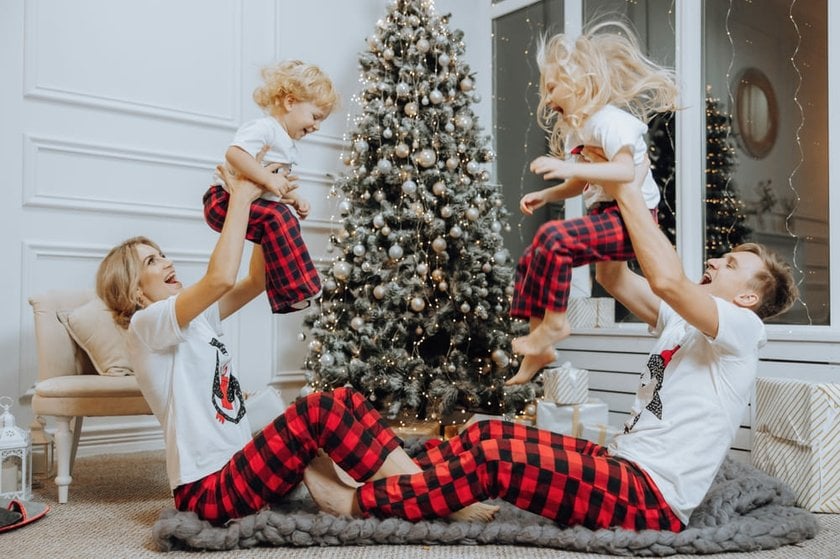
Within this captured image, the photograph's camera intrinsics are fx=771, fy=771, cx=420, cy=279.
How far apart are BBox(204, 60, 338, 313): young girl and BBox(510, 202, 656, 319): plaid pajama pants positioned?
58 centimetres

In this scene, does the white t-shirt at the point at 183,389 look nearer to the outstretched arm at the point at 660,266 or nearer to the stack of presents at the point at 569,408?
the outstretched arm at the point at 660,266

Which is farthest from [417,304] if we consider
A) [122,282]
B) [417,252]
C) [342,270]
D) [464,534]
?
[464,534]

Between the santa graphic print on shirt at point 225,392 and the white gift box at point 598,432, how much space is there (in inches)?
62.2

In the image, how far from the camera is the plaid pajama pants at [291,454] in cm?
182

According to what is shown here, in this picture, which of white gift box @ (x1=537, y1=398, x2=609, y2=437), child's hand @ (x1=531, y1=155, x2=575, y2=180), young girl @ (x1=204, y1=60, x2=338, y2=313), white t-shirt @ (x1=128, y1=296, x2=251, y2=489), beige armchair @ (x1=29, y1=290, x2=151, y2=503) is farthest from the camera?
white gift box @ (x1=537, y1=398, x2=609, y2=437)

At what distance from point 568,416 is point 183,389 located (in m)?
1.90

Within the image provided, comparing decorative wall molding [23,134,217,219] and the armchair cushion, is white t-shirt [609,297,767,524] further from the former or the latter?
decorative wall molding [23,134,217,219]

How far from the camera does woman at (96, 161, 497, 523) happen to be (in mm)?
1824

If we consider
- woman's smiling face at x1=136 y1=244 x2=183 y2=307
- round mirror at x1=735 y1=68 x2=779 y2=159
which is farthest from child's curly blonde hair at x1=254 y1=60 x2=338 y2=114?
round mirror at x1=735 y1=68 x2=779 y2=159

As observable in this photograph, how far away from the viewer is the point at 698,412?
69.3 inches

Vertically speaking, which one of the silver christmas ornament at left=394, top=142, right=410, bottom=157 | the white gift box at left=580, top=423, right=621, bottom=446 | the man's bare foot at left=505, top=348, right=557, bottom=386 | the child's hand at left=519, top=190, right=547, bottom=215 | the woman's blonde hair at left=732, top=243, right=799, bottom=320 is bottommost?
Answer: the white gift box at left=580, top=423, right=621, bottom=446

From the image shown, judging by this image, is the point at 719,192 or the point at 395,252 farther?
the point at 719,192

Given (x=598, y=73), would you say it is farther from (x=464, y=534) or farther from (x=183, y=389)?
(x=183, y=389)

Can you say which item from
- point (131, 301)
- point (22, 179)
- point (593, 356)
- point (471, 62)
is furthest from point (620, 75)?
point (471, 62)
